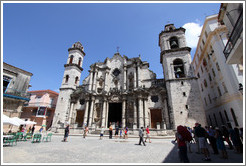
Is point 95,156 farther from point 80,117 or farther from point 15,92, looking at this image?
point 15,92

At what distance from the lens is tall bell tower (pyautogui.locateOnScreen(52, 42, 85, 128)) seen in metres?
20.7

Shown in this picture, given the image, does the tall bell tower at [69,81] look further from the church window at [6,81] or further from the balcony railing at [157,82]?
the balcony railing at [157,82]

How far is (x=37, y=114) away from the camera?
932 inches

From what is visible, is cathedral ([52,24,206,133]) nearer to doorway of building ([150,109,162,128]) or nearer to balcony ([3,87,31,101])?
doorway of building ([150,109,162,128])

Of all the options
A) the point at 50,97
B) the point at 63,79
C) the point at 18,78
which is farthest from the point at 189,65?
the point at 50,97

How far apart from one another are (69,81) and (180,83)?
20.3 meters

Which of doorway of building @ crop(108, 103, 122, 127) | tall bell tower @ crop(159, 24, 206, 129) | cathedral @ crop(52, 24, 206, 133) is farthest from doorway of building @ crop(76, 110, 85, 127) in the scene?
tall bell tower @ crop(159, 24, 206, 129)

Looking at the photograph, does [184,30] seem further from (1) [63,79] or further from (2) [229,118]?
(1) [63,79]

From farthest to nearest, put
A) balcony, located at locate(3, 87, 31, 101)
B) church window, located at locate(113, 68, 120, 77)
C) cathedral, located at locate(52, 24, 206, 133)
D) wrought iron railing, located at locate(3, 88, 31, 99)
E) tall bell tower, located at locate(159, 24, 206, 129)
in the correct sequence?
church window, located at locate(113, 68, 120, 77)
wrought iron railing, located at locate(3, 88, 31, 99)
cathedral, located at locate(52, 24, 206, 133)
balcony, located at locate(3, 87, 31, 101)
tall bell tower, located at locate(159, 24, 206, 129)

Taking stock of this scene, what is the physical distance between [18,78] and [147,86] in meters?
21.2

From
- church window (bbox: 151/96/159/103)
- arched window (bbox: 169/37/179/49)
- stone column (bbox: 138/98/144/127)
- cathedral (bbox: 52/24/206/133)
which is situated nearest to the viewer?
cathedral (bbox: 52/24/206/133)

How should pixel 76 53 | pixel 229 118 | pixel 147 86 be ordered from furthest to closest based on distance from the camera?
pixel 76 53 → pixel 147 86 → pixel 229 118

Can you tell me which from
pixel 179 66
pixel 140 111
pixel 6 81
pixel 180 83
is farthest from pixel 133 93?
pixel 6 81

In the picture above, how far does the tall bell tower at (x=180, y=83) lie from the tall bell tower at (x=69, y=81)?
1774 centimetres
